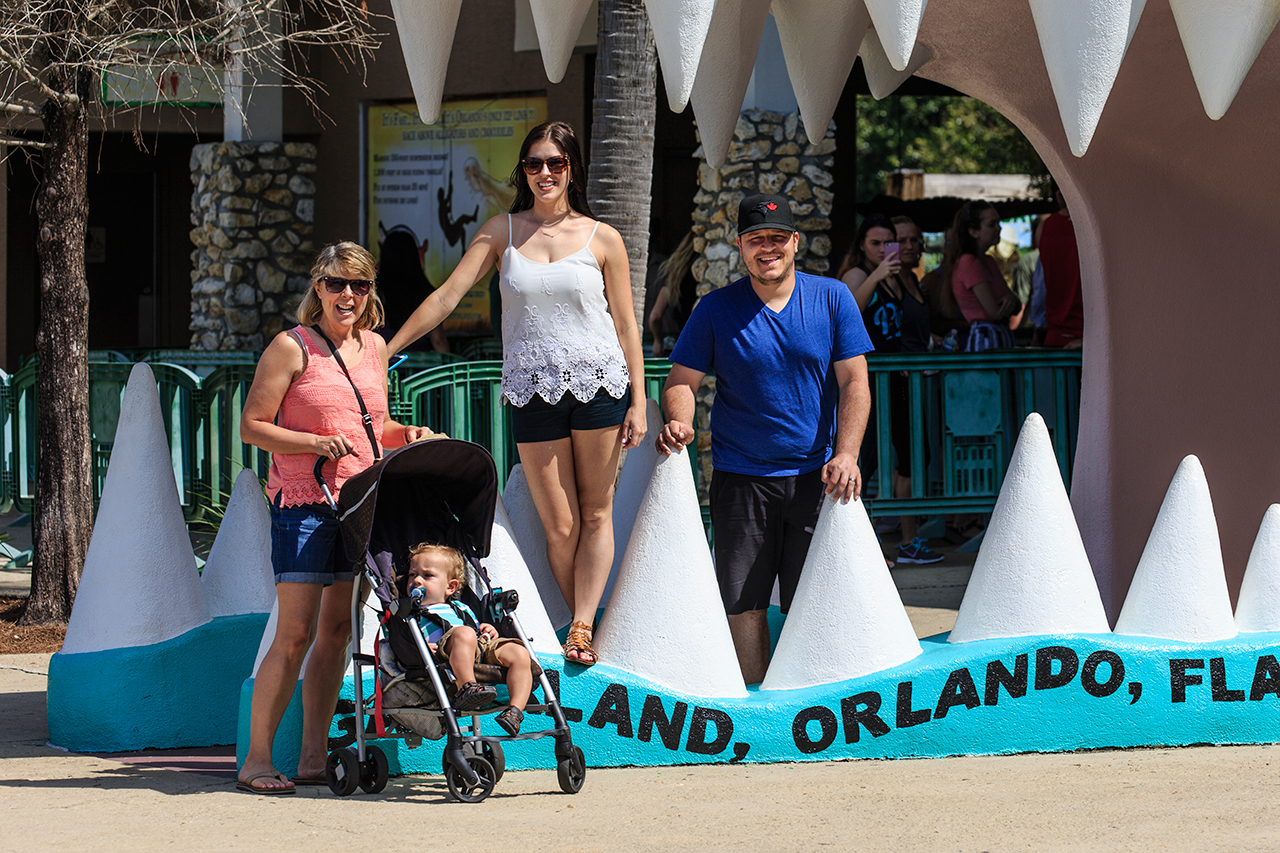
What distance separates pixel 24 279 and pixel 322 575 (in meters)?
14.2

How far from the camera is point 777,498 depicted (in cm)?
498

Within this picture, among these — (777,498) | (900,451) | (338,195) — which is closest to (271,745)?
(777,498)

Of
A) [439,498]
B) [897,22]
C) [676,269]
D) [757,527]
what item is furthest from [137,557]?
[676,269]

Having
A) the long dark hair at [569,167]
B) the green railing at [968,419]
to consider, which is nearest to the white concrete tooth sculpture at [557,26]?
the long dark hair at [569,167]

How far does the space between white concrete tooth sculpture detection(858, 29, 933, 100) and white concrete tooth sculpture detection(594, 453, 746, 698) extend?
178 cm

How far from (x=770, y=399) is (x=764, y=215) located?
0.61 metres

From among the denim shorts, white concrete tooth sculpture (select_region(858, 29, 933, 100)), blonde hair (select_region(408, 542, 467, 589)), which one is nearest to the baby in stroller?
blonde hair (select_region(408, 542, 467, 589))

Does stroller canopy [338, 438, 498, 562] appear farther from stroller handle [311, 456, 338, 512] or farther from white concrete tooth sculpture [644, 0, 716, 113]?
white concrete tooth sculpture [644, 0, 716, 113]

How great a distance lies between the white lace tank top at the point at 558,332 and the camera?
4613 millimetres

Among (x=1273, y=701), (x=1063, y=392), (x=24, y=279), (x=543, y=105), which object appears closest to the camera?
(x=1273, y=701)

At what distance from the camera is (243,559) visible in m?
5.45

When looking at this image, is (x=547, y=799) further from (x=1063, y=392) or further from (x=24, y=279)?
(x=24, y=279)

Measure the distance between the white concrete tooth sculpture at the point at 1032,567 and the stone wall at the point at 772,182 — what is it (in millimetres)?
5721

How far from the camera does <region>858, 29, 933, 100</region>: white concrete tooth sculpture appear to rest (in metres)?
5.44
